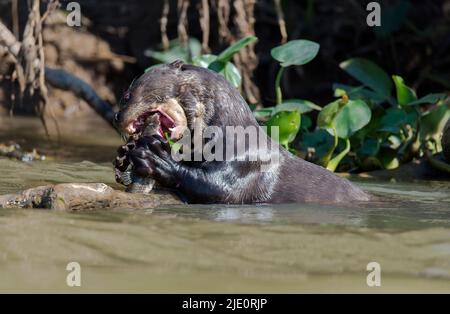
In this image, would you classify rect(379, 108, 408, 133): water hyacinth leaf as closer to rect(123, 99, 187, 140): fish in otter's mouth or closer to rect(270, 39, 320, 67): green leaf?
rect(270, 39, 320, 67): green leaf

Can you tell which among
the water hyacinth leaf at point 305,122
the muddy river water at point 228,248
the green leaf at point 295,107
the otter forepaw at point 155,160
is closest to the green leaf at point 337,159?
the green leaf at point 295,107

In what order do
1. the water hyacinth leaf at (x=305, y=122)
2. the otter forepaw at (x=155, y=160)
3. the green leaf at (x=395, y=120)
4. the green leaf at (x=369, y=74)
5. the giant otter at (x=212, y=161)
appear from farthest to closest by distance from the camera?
the green leaf at (x=369, y=74) < the water hyacinth leaf at (x=305, y=122) < the green leaf at (x=395, y=120) < the giant otter at (x=212, y=161) < the otter forepaw at (x=155, y=160)

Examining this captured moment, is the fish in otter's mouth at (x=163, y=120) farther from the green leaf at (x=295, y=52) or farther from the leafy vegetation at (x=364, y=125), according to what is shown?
the green leaf at (x=295, y=52)

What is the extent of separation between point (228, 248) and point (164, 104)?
121cm

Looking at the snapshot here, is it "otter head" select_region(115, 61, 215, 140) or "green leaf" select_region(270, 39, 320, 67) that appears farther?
"green leaf" select_region(270, 39, 320, 67)

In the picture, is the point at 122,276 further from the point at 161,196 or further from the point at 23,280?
the point at 161,196

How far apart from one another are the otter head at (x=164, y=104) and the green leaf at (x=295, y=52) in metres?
1.10

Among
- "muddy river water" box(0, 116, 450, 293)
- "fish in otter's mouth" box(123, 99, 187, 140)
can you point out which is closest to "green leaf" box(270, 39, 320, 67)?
"fish in otter's mouth" box(123, 99, 187, 140)

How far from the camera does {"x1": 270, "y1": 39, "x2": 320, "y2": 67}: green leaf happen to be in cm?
498

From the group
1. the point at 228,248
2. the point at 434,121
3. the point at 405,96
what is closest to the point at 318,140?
the point at 405,96

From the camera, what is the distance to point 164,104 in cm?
394

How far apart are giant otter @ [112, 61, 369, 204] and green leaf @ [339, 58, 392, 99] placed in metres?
1.70

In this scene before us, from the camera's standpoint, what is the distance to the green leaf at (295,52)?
16.4 ft

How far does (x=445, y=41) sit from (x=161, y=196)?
13.9ft
